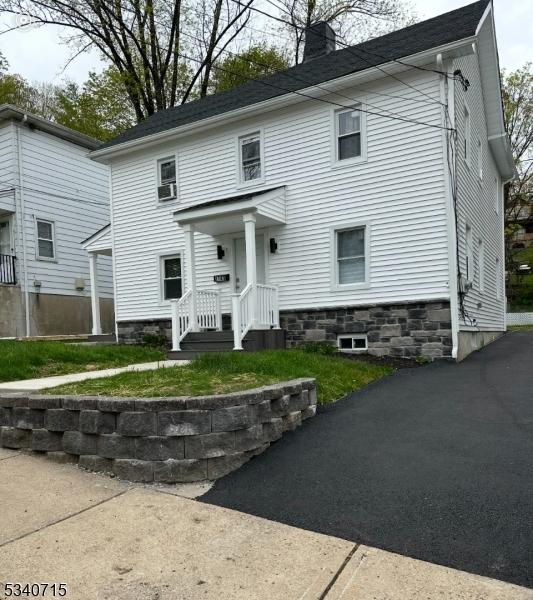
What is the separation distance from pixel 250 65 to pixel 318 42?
353 inches

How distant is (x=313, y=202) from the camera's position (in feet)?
33.5

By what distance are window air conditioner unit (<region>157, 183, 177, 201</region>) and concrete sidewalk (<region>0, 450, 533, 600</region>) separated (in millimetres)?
9727

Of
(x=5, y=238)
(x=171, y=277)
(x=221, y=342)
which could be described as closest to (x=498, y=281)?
(x=221, y=342)

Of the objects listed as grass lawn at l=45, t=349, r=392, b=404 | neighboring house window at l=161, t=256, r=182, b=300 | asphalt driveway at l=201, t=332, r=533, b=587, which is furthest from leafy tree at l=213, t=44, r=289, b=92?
asphalt driveway at l=201, t=332, r=533, b=587

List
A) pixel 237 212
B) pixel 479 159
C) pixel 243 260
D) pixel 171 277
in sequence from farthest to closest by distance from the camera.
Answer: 1. pixel 479 159
2. pixel 171 277
3. pixel 243 260
4. pixel 237 212

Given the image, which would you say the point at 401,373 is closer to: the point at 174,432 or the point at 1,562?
the point at 174,432

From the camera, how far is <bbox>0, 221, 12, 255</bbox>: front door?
48.5ft

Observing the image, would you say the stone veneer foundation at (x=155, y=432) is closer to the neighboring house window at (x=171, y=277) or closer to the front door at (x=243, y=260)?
the front door at (x=243, y=260)

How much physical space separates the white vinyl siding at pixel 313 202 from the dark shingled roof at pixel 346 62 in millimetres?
437

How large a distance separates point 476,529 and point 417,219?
7.18 metres

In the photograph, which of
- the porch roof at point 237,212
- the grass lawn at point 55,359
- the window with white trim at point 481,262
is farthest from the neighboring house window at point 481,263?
the grass lawn at point 55,359

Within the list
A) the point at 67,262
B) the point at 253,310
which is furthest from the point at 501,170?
the point at 67,262

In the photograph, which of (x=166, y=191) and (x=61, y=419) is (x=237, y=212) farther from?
(x=61, y=419)

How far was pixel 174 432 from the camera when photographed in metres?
3.50
